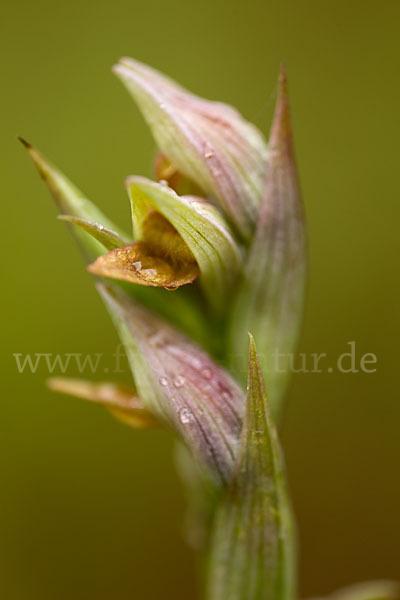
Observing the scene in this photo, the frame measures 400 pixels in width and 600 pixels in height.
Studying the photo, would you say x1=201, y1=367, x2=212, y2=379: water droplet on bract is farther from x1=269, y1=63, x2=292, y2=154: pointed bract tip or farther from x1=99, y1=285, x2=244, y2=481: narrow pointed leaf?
x1=269, y1=63, x2=292, y2=154: pointed bract tip

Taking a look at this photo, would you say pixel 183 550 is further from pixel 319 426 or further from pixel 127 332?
pixel 127 332

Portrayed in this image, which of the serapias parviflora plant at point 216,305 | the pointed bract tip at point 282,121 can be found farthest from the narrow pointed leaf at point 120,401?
the pointed bract tip at point 282,121

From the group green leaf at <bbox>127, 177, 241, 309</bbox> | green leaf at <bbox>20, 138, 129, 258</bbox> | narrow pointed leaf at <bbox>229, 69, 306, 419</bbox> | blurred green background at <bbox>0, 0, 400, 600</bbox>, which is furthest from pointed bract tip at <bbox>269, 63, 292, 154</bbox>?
blurred green background at <bbox>0, 0, 400, 600</bbox>

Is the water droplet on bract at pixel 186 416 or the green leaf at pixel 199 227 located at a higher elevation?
the green leaf at pixel 199 227

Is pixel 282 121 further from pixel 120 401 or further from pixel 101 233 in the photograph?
pixel 120 401

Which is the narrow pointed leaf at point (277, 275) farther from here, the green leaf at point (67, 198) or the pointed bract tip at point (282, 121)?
the green leaf at point (67, 198)

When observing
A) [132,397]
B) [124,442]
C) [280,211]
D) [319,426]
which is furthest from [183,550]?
[280,211]
